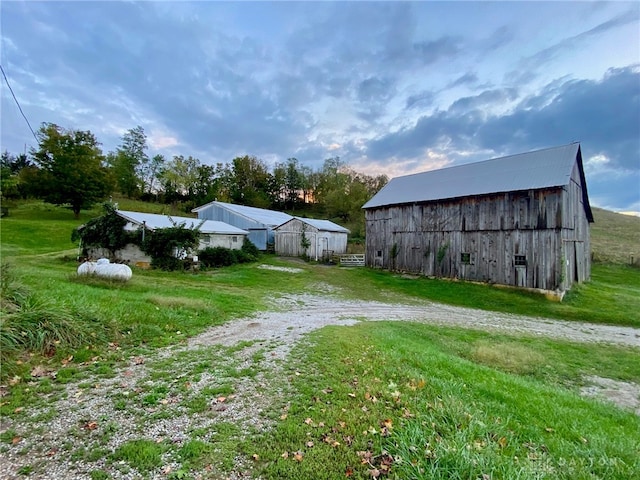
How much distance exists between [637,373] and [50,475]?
1140 cm

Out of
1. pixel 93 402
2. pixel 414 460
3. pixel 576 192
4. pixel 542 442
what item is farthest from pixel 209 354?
pixel 576 192

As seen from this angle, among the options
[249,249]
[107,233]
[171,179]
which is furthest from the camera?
[171,179]

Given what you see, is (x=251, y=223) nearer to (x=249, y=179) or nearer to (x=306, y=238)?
(x=306, y=238)

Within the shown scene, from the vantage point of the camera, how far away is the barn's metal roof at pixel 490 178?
1783 centimetres

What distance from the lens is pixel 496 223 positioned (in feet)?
62.0

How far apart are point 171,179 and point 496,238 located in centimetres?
5095

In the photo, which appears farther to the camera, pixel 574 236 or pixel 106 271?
pixel 574 236

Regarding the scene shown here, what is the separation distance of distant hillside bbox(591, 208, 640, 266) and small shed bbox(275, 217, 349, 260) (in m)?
25.0

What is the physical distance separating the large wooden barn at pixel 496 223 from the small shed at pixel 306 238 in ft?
18.4

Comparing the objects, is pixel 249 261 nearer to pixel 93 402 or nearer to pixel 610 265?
pixel 93 402

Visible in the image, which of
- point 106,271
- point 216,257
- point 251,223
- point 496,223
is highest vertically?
point 251,223

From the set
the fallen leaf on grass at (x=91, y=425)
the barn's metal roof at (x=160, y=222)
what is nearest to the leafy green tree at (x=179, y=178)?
the barn's metal roof at (x=160, y=222)

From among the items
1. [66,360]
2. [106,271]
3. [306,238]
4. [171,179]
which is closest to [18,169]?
[171,179]

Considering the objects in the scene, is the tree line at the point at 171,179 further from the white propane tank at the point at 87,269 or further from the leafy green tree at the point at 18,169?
the white propane tank at the point at 87,269
